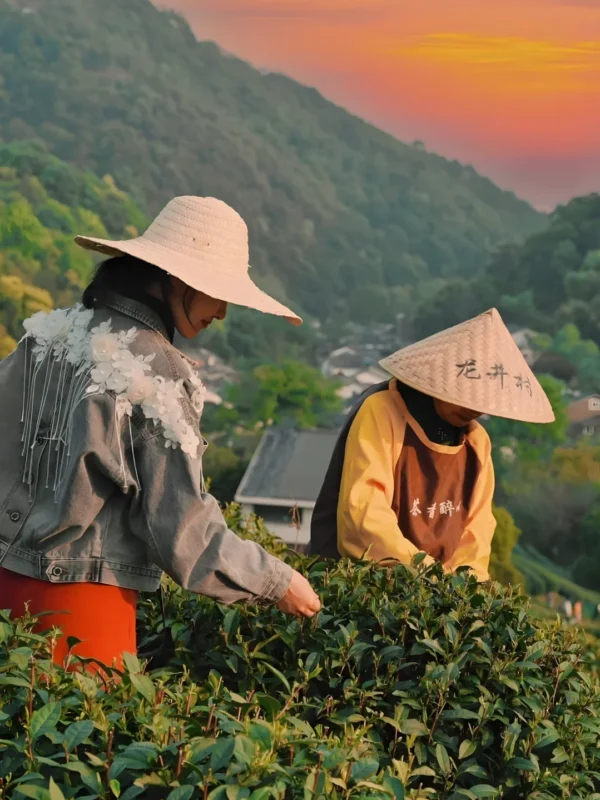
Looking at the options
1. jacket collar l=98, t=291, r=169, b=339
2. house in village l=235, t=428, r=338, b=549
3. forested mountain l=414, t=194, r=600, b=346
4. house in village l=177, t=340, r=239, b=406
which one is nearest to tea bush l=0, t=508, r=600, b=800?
jacket collar l=98, t=291, r=169, b=339

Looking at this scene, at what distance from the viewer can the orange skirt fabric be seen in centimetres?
197

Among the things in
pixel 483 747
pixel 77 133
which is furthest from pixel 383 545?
pixel 77 133

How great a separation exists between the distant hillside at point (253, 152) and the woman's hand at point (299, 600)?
2511 cm

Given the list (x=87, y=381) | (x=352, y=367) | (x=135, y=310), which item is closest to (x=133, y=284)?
(x=135, y=310)

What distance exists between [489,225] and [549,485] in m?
8.79

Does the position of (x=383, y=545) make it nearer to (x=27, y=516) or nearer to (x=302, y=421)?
(x=27, y=516)

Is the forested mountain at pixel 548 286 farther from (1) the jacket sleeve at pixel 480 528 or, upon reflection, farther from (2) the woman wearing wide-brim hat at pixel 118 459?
(2) the woman wearing wide-brim hat at pixel 118 459

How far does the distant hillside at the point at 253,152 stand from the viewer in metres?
27.9

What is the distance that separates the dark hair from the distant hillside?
82.1ft

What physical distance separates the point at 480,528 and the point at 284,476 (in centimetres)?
1526

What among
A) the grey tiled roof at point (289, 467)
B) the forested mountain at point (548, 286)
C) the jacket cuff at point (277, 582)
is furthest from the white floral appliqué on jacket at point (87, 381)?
the forested mountain at point (548, 286)

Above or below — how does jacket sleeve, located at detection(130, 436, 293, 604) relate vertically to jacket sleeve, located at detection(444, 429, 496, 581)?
above

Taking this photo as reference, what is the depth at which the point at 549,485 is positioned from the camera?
22.9 metres

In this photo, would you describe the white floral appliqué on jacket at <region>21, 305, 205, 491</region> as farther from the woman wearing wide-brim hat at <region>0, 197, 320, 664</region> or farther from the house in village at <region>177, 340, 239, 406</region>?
the house in village at <region>177, 340, 239, 406</region>
